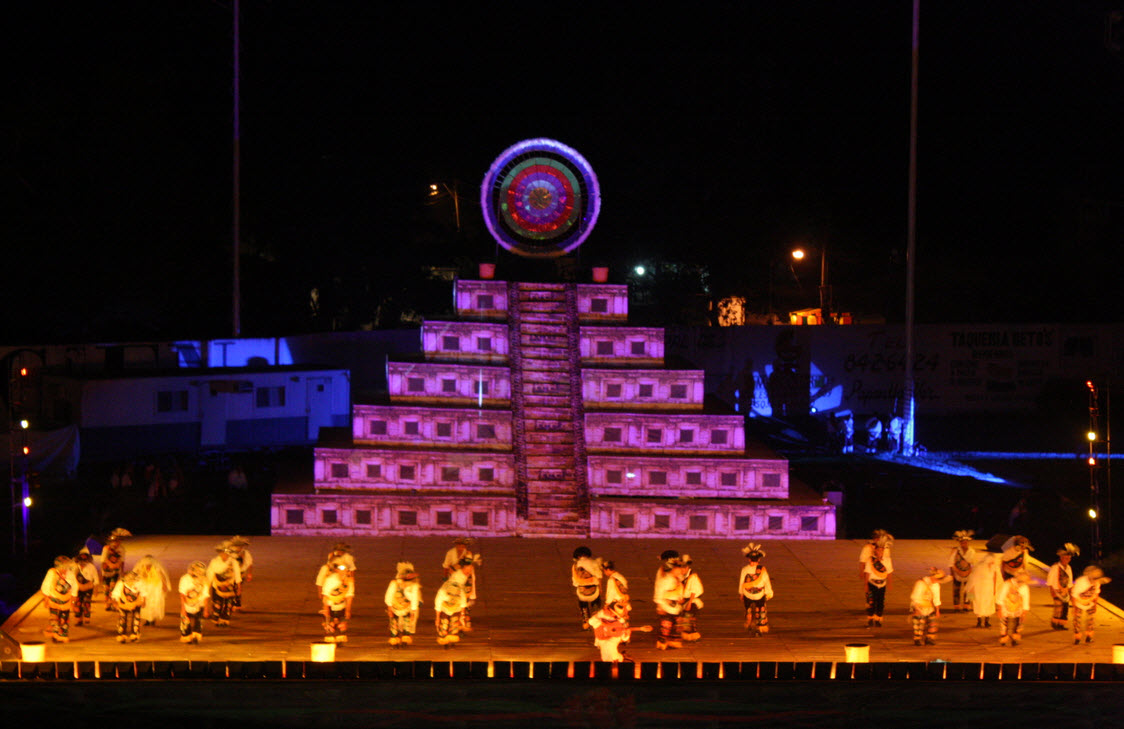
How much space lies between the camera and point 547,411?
25703mm

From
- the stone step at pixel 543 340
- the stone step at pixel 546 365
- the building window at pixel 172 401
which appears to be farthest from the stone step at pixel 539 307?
the building window at pixel 172 401

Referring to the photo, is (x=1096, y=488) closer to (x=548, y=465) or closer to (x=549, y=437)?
(x=548, y=465)

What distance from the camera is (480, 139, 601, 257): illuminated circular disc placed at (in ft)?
87.6

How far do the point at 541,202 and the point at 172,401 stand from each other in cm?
1038

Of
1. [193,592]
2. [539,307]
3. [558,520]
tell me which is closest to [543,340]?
[539,307]

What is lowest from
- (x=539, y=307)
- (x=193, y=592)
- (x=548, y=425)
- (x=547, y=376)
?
(x=193, y=592)

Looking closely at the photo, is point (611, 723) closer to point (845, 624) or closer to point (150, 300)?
point (845, 624)

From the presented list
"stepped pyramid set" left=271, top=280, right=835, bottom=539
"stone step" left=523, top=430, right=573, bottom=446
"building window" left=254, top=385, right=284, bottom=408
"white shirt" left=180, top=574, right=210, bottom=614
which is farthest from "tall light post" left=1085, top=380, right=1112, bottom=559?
"building window" left=254, top=385, right=284, bottom=408

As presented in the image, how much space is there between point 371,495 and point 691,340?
48.0ft

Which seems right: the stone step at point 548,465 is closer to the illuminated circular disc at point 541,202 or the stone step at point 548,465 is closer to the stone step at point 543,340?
the stone step at point 543,340

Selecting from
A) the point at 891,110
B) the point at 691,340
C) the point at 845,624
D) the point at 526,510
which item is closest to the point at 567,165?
the point at 526,510

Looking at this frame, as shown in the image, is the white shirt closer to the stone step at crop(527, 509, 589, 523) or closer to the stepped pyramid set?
the stepped pyramid set

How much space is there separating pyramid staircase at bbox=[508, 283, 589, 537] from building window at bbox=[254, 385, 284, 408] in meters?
7.41

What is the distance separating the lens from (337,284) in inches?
1626
